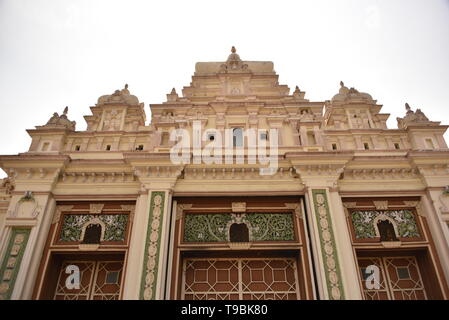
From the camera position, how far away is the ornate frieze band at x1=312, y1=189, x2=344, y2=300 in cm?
863

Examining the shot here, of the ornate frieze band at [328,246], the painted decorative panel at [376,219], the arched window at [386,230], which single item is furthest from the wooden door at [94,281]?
the arched window at [386,230]

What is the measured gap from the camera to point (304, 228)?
32.6 feet

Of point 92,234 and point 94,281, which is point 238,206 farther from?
point 94,281

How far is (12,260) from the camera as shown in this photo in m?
9.17

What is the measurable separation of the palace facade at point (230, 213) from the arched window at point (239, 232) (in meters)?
0.03

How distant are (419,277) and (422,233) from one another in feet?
3.65

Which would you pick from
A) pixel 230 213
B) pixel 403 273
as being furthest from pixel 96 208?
pixel 403 273

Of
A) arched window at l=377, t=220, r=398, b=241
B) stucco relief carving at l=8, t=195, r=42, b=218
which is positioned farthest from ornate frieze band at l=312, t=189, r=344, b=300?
stucco relief carving at l=8, t=195, r=42, b=218

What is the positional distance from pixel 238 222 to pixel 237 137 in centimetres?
293

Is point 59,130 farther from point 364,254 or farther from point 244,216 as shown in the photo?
point 364,254
